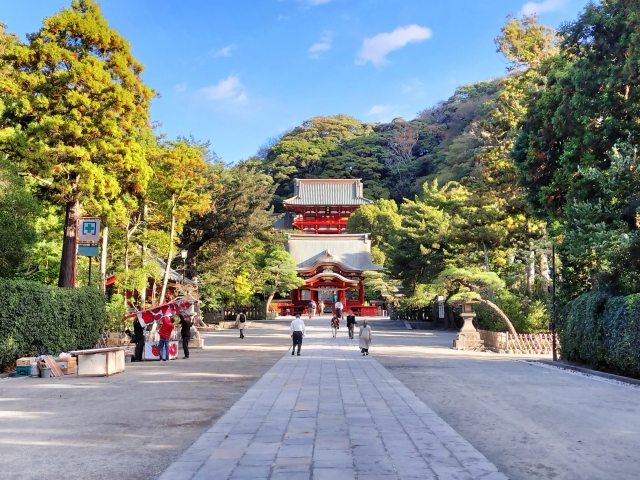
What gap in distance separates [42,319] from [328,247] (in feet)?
138

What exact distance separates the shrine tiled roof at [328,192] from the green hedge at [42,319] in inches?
1753

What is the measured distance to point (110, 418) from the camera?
272 inches

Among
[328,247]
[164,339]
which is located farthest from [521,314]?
[328,247]

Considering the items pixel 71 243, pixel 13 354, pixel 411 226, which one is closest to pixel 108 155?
pixel 71 243

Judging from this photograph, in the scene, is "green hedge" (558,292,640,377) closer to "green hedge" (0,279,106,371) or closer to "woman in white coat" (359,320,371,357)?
"woman in white coat" (359,320,371,357)

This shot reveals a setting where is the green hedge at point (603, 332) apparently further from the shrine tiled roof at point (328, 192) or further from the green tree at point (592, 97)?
the shrine tiled roof at point (328, 192)

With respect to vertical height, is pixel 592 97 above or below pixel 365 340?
above

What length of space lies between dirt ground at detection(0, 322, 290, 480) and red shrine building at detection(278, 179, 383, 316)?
3488 centimetres

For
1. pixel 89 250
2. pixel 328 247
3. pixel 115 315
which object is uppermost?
pixel 328 247

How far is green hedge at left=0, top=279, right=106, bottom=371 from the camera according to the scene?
1166 centimetres

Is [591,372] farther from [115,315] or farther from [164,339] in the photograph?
[115,315]

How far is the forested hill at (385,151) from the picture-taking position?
244 feet

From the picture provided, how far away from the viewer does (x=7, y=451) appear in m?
5.20

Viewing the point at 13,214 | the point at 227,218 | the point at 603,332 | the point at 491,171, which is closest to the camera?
the point at 603,332
